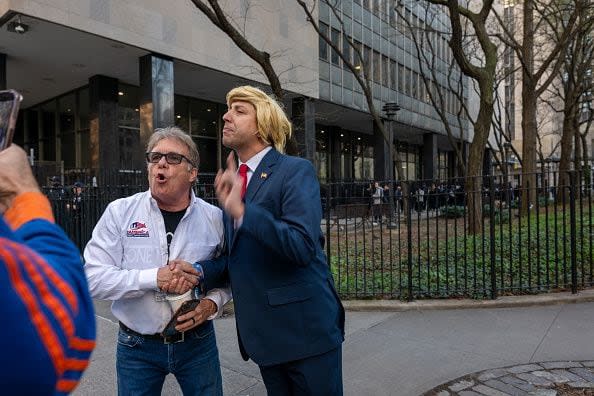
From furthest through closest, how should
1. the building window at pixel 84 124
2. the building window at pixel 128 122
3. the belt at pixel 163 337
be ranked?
1. the building window at pixel 84 124
2. the building window at pixel 128 122
3. the belt at pixel 163 337

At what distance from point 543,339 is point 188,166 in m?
4.23

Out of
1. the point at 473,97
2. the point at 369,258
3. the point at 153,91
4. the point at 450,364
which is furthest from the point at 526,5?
the point at 473,97

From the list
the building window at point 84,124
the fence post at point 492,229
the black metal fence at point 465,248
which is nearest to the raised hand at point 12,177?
the black metal fence at point 465,248

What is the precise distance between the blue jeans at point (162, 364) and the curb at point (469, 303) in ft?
12.2

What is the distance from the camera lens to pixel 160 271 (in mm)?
2100

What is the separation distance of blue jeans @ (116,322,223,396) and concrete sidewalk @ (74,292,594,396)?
5.02ft

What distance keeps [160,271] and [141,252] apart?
0.68ft

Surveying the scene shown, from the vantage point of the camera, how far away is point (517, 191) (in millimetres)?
6660

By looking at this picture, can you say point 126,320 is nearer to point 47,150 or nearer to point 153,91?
point 153,91

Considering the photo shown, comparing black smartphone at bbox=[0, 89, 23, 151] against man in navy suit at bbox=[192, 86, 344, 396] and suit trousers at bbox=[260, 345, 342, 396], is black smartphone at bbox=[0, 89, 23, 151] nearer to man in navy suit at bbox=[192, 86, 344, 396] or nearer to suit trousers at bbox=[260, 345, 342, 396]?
man in navy suit at bbox=[192, 86, 344, 396]

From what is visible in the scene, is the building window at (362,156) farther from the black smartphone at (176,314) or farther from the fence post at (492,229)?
the black smartphone at (176,314)

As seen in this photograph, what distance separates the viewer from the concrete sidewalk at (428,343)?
12.7ft

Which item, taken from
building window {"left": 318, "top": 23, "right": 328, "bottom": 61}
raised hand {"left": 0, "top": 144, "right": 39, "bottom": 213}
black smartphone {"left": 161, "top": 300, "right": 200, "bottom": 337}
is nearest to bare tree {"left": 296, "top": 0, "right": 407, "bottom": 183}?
building window {"left": 318, "top": 23, "right": 328, "bottom": 61}

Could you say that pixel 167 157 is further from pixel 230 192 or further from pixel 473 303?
pixel 473 303
